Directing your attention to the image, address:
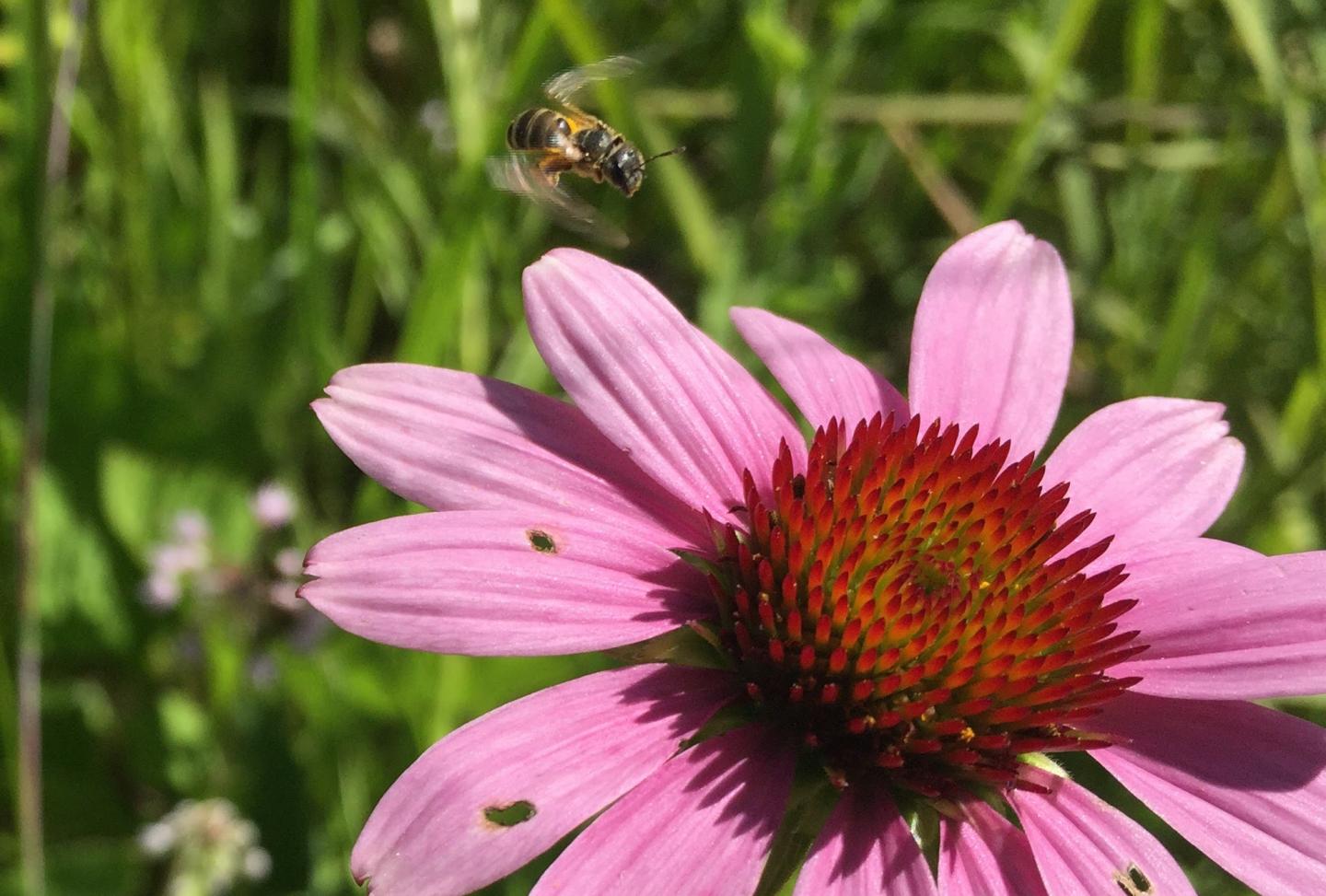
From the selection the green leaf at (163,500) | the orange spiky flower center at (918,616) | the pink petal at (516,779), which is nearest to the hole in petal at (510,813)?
the pink petal at (516,779)

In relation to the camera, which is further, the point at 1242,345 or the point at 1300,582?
the point at 1242,345

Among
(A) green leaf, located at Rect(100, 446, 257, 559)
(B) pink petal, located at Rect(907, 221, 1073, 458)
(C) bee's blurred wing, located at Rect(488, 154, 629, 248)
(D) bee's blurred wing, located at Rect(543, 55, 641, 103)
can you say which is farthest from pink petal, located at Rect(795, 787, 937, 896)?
(A) green leaf, located at Rect(100, 446, 257, 559)

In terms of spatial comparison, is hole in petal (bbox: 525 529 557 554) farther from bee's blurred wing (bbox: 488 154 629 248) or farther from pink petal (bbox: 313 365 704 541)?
bee's blurred wing (bbox: 488 154 629 248)

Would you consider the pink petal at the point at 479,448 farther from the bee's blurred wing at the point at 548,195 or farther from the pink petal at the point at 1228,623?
the pink petal at the point at 1228,623

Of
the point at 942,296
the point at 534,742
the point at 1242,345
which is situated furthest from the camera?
the point at 1242,345

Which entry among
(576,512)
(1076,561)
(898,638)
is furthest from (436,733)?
(1076,561)

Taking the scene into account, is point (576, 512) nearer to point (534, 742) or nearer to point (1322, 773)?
point (534, 742)

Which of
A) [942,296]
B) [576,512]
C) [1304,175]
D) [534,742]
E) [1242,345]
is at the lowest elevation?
[534,742]
